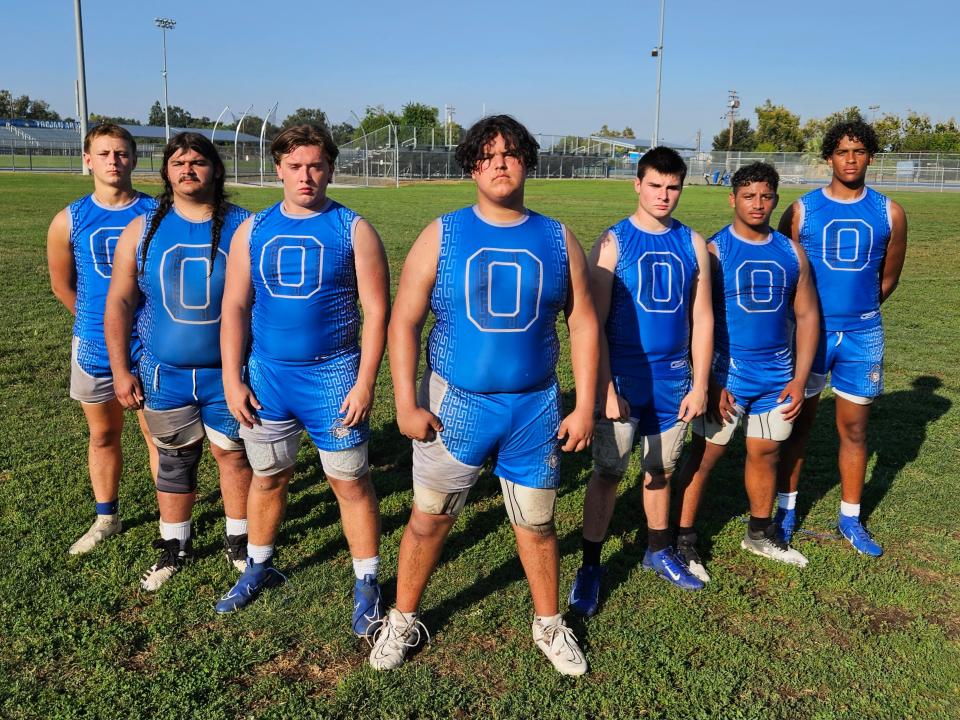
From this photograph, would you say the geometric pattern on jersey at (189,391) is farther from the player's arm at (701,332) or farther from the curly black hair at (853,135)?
the curly black hair at (853,135)

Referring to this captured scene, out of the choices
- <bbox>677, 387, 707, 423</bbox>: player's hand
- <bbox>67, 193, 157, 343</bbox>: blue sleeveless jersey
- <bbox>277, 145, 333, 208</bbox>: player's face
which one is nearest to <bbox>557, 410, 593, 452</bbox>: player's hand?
<bbox>677, 387, 707, 423</bbox>: player's hand

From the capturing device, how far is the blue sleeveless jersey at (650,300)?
3.37 metres

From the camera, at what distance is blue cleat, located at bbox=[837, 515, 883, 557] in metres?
4.17

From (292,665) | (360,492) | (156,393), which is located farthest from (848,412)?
(156,393)

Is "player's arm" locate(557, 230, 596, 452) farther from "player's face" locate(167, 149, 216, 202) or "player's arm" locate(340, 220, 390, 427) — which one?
"player's face" locate(167, 149, 216, 202)

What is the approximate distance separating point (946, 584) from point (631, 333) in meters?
2.04

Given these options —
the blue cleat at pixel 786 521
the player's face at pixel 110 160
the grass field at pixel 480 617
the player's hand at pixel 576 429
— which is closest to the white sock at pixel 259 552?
the grass field at pixel 480 617

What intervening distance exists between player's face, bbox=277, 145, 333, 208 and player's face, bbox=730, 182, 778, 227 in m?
1.93

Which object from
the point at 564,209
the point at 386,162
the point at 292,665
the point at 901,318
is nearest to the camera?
the point at 292,665

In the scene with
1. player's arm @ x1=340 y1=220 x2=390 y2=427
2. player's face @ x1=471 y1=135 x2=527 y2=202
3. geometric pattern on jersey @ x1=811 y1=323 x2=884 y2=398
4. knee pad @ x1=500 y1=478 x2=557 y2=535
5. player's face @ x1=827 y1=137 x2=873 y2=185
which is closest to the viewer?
player's face @ x1=471 y1=135 x2=527 y2=202

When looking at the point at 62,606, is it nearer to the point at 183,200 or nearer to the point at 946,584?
the point at 183,200

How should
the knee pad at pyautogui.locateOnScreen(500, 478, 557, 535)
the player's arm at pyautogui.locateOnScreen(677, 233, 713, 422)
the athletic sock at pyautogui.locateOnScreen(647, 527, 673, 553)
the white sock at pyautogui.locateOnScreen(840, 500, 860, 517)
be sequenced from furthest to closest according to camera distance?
1. the white sock at pyautogui.locateOnScreen(840, 500, 860, 517)
2. the athletic sock at pyautogui.locateOnScreen(647, 527, 673, 553)
3. the player's arm at pyautogui.locateOnScreen(677, 233, 713, 422)
4. the knee pad at pyautogui.locateOnScreen(500, 478, 557, 535)

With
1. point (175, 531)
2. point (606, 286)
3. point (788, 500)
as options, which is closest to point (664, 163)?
point (606, 286)

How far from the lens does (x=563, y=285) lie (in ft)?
9.37
